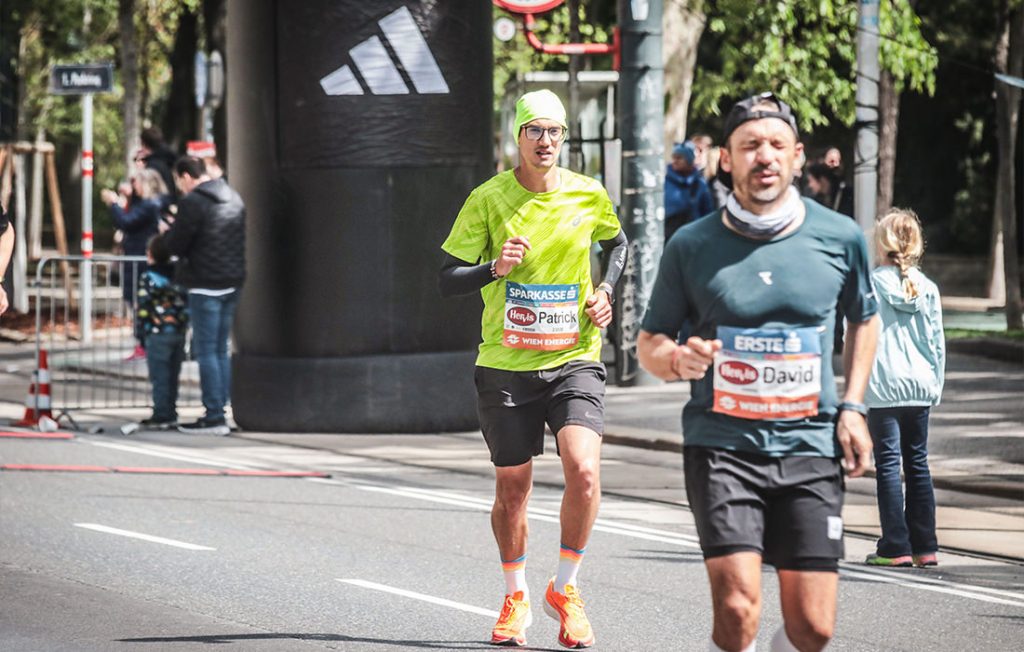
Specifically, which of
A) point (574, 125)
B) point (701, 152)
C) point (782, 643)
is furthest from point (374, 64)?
point (782, 643)

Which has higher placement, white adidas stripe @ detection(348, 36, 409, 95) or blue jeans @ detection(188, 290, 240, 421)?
white adidas stripe @ detection(348, 36, 409, 95)

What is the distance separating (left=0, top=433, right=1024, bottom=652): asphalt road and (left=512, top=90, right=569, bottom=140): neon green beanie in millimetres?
1909

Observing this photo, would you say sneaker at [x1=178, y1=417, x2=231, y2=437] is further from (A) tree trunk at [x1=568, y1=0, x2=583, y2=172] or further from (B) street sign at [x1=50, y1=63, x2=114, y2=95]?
(B) street sign at [x1=50, y1=63, x2=114, y2=95]

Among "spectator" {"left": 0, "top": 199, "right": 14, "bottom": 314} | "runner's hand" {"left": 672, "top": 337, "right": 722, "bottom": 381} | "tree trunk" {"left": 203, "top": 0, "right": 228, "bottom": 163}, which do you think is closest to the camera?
"runner's hand" {"left": 672, "top": 337, "right": 722, "bottom": 381}

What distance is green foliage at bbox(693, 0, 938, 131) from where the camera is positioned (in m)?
21.3

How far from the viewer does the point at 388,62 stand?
43.6 ft

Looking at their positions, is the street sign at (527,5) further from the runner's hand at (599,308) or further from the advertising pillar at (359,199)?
the runner's hand at (599,308)

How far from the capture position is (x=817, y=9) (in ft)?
70.4

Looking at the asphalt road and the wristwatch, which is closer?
the wristwatch

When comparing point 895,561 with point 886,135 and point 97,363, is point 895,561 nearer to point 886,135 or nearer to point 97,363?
point 97,363

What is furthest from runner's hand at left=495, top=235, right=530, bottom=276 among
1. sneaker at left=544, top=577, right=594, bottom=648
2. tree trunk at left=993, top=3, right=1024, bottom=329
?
tree trunk at left=993, top=3, right=1024, bottom=329

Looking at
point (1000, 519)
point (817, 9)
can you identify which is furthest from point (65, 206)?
point (1000, 519)

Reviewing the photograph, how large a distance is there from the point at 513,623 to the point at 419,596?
1.13m

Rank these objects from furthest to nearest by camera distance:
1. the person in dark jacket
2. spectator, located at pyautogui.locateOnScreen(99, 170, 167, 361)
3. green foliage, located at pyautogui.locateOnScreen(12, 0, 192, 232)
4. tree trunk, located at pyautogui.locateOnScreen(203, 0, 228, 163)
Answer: green foliage, located at pyautogui.locateOnScreen(12, 0, 192, 232), tree trunk, located at pyautogui.locateOnScreen(203, 0, 228, 163), spectator, located at pyautogui.locateOnScreen(99, 170, 167, 361), the person in dark jacket
